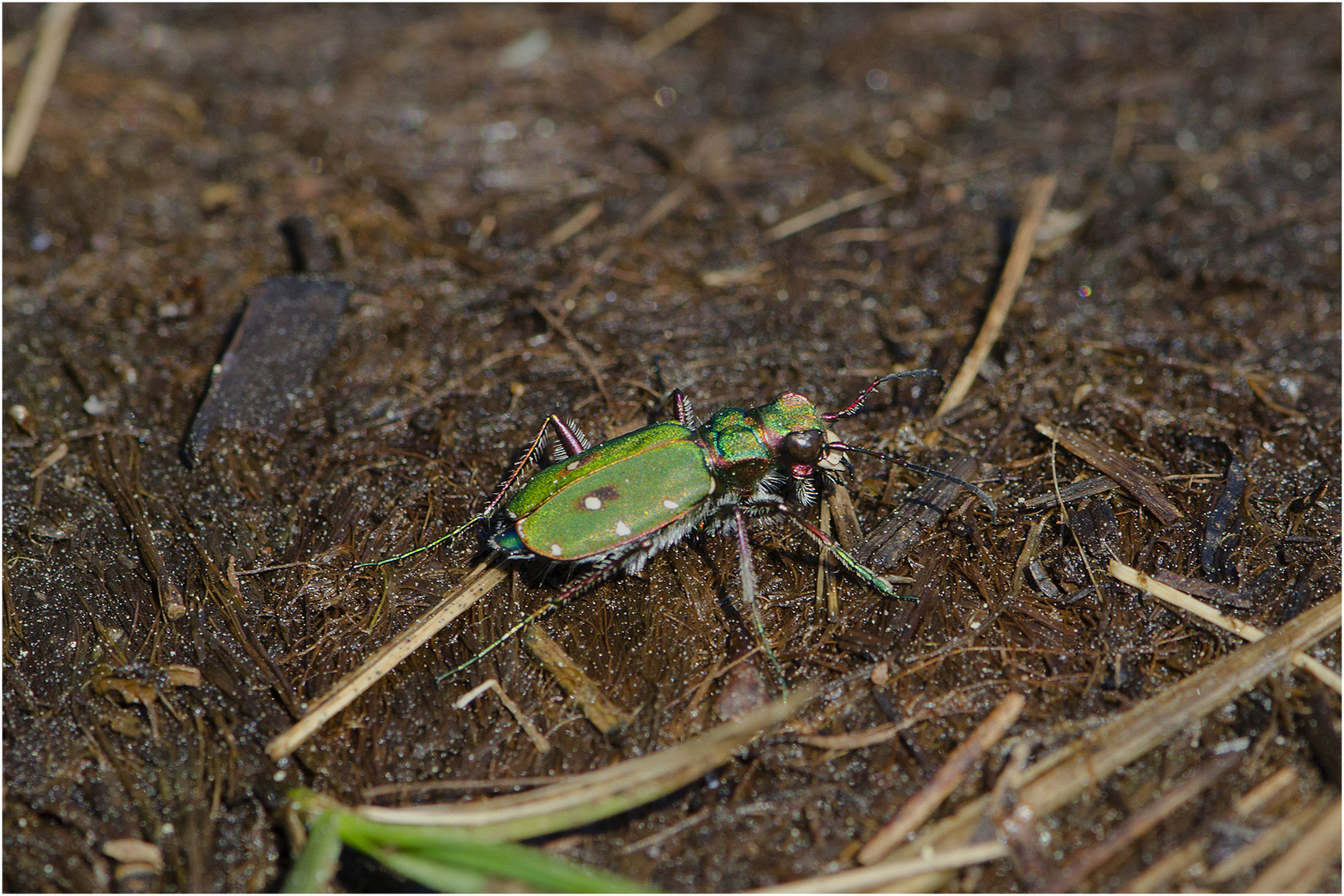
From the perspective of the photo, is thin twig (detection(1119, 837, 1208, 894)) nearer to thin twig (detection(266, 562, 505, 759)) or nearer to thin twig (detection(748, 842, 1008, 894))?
thin twig (detection(748, 842, 1008, 894))

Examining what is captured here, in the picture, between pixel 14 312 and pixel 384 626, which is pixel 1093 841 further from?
pixel 14 312

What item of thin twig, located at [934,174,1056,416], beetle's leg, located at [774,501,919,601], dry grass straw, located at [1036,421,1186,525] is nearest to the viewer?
beetle's leg, located at [774,501,919,601]

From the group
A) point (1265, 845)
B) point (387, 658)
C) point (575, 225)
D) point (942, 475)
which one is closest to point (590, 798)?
point (387, 658)

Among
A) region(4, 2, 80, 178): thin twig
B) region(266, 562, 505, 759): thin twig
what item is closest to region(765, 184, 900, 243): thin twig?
region(266, 562, 505, 759): thin twig

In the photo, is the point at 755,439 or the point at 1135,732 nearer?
the point at 1135,732

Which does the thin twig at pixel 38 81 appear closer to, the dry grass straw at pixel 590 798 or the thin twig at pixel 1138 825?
the dry grass straw at pixel 590 798

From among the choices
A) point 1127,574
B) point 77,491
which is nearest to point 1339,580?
point 1127,574

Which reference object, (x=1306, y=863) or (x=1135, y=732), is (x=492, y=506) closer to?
(x=1135, y=732)
